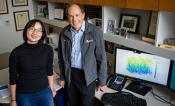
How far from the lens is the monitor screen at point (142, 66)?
6.08 ft

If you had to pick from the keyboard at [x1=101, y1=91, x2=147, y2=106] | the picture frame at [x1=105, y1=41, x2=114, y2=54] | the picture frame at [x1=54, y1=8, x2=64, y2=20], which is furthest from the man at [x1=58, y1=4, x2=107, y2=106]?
the picture frame at [x1=54, y1=8, x2=64, y2=20]

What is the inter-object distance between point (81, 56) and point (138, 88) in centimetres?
69

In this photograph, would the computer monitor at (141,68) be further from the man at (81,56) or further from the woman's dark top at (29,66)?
the woman's dark top at (29,66)

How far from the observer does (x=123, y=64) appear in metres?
2.11

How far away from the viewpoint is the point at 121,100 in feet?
5.97

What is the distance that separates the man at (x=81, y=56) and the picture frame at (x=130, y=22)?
42 cm

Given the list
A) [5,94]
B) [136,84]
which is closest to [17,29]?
[5,94]

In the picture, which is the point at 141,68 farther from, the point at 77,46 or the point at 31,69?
the point at 31,69

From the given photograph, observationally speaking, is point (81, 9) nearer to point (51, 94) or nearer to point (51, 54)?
point (51, 54)

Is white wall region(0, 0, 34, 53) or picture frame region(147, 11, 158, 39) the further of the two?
white wall region(0, 0, 34, 53)

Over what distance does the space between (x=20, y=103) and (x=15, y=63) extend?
382mm

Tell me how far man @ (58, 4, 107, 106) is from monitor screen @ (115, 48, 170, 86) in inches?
11.9

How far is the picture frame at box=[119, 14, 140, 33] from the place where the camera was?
2.04 meters

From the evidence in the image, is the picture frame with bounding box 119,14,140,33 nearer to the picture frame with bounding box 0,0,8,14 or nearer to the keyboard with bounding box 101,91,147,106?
the keyboard with bounding box 101,91,147,106
